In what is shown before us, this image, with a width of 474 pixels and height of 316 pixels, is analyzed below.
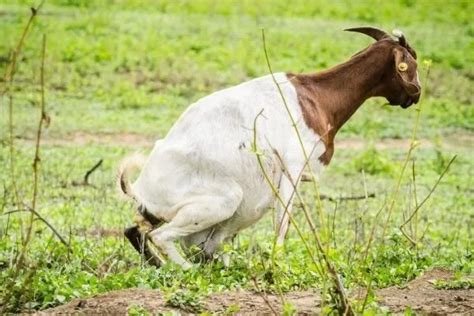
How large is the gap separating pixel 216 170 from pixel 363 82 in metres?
1.80

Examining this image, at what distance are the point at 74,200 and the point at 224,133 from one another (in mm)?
4840

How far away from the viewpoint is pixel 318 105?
29.6 feet

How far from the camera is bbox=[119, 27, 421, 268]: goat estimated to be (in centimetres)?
827

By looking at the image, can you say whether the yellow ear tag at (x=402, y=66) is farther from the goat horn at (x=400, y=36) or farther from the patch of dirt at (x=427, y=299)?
the patch of dirt at (x=427, y=299)

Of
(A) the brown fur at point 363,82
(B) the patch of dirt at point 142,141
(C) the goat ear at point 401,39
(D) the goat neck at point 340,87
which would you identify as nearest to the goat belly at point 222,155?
(D) the goat neck at point 340,87

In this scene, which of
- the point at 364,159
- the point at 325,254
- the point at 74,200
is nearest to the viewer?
the point at 325,254

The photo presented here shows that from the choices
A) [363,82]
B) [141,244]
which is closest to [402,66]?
[363,82]

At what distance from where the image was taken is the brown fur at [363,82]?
918 cm

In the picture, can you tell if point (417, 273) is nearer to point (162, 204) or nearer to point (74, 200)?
point (162, 204)

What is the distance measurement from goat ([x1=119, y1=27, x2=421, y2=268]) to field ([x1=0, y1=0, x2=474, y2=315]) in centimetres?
33

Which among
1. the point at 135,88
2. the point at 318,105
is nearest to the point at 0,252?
the point at 318,105

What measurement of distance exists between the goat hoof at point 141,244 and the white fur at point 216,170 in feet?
0.38

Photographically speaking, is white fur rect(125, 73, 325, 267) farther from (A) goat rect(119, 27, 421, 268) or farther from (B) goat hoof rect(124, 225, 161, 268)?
(B) goat hoof rect(124, 225, 161, 268)

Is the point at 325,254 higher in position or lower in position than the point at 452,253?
higher
